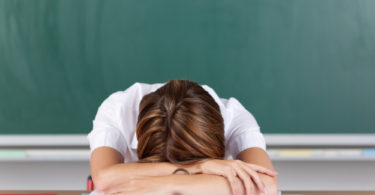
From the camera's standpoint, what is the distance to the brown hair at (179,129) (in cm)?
107

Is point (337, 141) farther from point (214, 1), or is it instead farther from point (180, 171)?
point (180, 171)

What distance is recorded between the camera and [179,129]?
41.6 inches

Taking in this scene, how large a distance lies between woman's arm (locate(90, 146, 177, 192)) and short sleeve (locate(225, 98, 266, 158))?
33 centimetres

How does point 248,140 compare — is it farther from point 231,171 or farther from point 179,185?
point 179,185

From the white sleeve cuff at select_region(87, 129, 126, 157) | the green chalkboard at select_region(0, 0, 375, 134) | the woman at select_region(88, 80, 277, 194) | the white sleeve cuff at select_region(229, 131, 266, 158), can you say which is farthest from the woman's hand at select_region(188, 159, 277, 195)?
the green chalkboard at select_region(0, 0, 375, 134)

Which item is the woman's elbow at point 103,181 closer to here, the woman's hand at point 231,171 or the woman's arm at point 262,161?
the woman's hand at point 231,171

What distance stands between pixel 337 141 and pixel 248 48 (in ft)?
2.27

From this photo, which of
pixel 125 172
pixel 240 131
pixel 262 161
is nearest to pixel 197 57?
pixel 240 131

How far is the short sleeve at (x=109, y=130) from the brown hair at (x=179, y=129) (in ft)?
0.71

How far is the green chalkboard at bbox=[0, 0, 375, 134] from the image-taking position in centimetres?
200

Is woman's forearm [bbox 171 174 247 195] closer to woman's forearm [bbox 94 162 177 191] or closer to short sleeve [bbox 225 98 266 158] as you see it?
woman's forearm [bbox 94 162 177 191]

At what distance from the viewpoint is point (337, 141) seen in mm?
2049

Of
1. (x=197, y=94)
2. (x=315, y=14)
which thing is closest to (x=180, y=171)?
(x=197, y=94)

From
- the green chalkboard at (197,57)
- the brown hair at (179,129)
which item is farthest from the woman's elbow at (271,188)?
the green chalkboard at (197,57)
